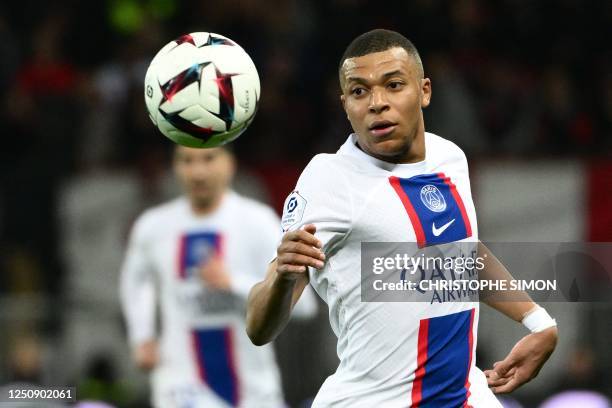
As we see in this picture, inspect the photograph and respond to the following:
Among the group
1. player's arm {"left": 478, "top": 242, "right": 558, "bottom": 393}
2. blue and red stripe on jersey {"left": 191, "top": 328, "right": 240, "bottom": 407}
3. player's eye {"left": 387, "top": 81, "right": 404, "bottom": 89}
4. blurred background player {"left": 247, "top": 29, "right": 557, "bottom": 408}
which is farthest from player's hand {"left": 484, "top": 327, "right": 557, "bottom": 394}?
blue and red stripe on jersey {"left": 191, "top": 328, "right": 240, "bottom": 407}

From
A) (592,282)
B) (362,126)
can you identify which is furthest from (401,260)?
(592,282)

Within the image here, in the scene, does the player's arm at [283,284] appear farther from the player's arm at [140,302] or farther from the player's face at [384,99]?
the player's arm at [140,302]

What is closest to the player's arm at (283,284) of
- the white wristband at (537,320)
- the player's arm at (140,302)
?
the white wristband at (537,320)

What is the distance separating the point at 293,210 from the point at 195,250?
149 inches

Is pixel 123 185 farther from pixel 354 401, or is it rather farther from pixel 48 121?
pixel 354 401

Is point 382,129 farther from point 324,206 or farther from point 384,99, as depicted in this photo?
point 324,206

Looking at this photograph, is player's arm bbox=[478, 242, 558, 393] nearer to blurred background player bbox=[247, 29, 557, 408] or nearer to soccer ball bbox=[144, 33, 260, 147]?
blurred background player bbox=[247, 29, 557, 408]

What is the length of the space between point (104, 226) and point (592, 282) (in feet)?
19.2

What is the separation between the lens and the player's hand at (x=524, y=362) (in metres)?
5.32

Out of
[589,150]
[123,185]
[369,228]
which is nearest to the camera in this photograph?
[369,228]

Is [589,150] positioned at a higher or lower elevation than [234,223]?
higher

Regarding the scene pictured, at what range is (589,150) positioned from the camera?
11.2m

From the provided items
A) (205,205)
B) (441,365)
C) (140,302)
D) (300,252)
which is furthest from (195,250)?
(300,252)

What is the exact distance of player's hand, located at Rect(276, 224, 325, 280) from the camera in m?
4.66
